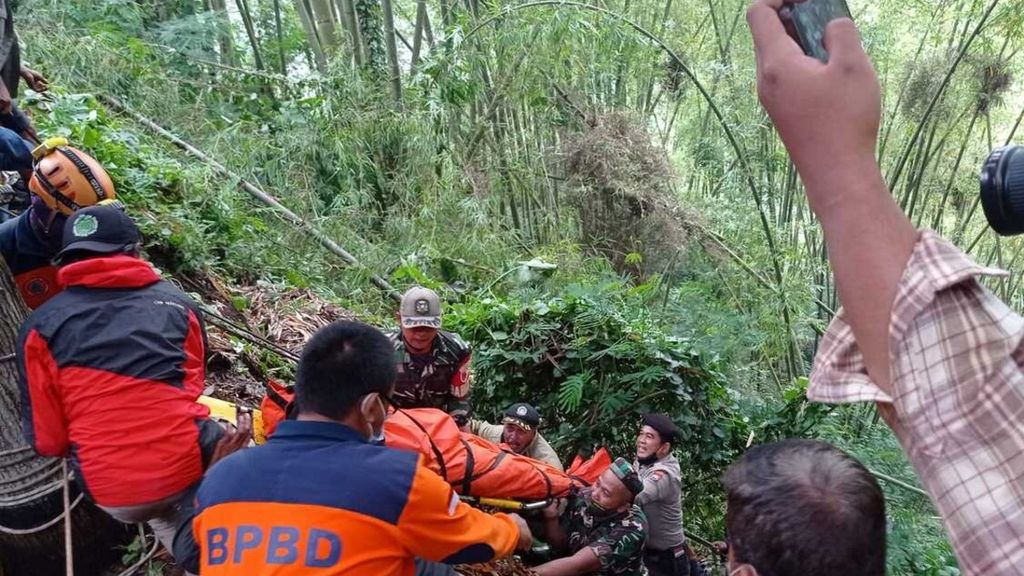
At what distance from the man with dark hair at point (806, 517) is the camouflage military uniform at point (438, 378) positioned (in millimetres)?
2836

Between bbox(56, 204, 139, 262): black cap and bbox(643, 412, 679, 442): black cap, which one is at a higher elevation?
bbox(56, 204, 139, 262): black cap

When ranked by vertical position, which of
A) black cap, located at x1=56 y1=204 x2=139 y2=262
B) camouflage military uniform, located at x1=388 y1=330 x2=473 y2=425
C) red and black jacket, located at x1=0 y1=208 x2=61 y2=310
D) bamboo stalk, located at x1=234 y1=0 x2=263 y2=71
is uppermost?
bamboo stalk, located at x1=234 y1=0 x2=263 y2=71

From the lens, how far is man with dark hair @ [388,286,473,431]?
3994 millimetres

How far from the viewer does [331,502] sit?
5.82 ft

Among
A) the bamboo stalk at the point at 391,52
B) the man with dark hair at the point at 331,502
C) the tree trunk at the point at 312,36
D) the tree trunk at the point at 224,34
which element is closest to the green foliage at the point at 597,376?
the man with dark hair at the point at 331,502

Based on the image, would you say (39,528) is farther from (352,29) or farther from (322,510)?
(352,29)

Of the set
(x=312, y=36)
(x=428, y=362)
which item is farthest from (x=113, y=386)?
(x=312, y=36)

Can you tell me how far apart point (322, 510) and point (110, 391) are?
1.10 m

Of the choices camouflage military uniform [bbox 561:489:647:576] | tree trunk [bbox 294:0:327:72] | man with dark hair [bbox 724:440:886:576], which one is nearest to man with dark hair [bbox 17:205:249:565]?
camouflage military uniform [bbox 561:489:647:576]

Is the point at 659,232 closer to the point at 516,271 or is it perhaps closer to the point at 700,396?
the point at 516,271

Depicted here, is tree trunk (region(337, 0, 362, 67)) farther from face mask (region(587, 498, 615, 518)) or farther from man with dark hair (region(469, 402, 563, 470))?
face mask (region(587, 498, 615, 518))

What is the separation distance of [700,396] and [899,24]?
6332mm

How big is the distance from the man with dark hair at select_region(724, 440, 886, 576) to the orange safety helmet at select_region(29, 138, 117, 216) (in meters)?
2.69

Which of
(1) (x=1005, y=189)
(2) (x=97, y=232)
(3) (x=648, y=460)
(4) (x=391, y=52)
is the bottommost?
(3) (x=648, y=460)
